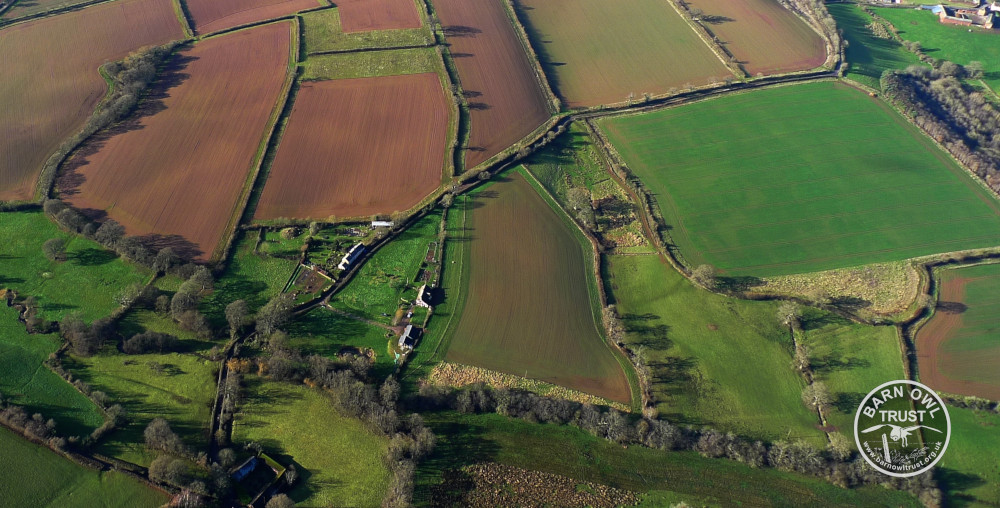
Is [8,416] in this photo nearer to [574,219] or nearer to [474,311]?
[474,311]

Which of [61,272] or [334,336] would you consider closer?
[334,336]

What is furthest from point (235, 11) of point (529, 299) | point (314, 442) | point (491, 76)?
point (314, 442)

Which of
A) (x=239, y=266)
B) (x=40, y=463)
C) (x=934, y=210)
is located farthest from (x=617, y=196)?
(x=40, y=463)

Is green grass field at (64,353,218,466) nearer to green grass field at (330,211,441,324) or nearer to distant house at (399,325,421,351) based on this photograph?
green grass field at (330,211,441,324)

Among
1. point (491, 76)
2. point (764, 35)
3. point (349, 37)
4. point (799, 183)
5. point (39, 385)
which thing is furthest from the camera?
point (764, 35)

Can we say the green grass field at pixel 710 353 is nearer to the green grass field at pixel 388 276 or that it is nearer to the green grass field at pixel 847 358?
the green grass field at pixel 847 358

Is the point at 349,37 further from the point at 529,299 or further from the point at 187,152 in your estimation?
the point at 529,299

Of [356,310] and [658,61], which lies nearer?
[356,310]
